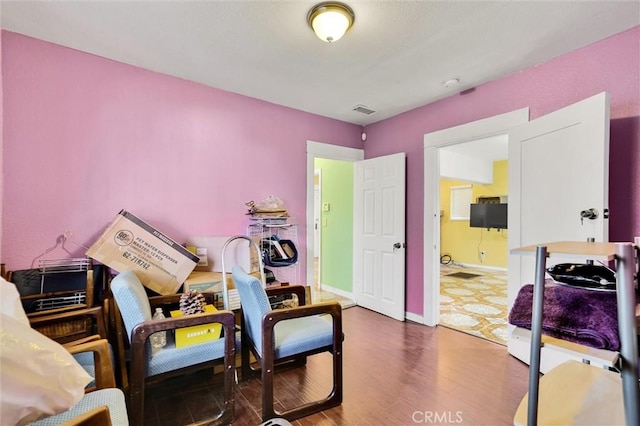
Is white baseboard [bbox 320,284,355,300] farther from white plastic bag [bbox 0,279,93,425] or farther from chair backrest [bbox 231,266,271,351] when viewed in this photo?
white plastic bag [bbox 0,279,93,425]

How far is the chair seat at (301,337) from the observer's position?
1.77m

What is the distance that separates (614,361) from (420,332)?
2.56 meters

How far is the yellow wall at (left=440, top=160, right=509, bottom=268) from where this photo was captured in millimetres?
6422

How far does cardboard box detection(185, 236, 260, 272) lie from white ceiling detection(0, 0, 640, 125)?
4.93 feet

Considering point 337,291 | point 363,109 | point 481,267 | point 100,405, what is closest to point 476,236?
point 481,267

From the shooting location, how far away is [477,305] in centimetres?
402

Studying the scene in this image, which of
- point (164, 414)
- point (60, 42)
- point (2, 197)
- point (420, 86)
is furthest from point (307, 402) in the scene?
point (60, 42)

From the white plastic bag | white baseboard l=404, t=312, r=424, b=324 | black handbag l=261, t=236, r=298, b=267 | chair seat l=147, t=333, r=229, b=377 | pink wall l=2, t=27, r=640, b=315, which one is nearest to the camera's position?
the white plastic bag

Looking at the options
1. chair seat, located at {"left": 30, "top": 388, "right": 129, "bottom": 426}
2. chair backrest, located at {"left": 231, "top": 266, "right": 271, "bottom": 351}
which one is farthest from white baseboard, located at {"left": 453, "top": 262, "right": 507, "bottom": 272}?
chair seat, located at {"left": 30, "top": 388, "right": 129, "bottom": 426}

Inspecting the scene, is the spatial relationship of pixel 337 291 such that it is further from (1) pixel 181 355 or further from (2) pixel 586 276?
(2) pixel 586 276

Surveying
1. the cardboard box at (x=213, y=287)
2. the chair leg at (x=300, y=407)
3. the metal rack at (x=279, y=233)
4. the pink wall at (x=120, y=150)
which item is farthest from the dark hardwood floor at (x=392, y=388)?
the pink wall at (x=120, y=150)

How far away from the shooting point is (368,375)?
7.47ft

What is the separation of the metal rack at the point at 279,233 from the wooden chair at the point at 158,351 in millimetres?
1235

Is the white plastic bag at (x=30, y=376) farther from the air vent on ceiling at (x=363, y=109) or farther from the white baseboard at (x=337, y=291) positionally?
the white baseboard at (x=337, y=291)
